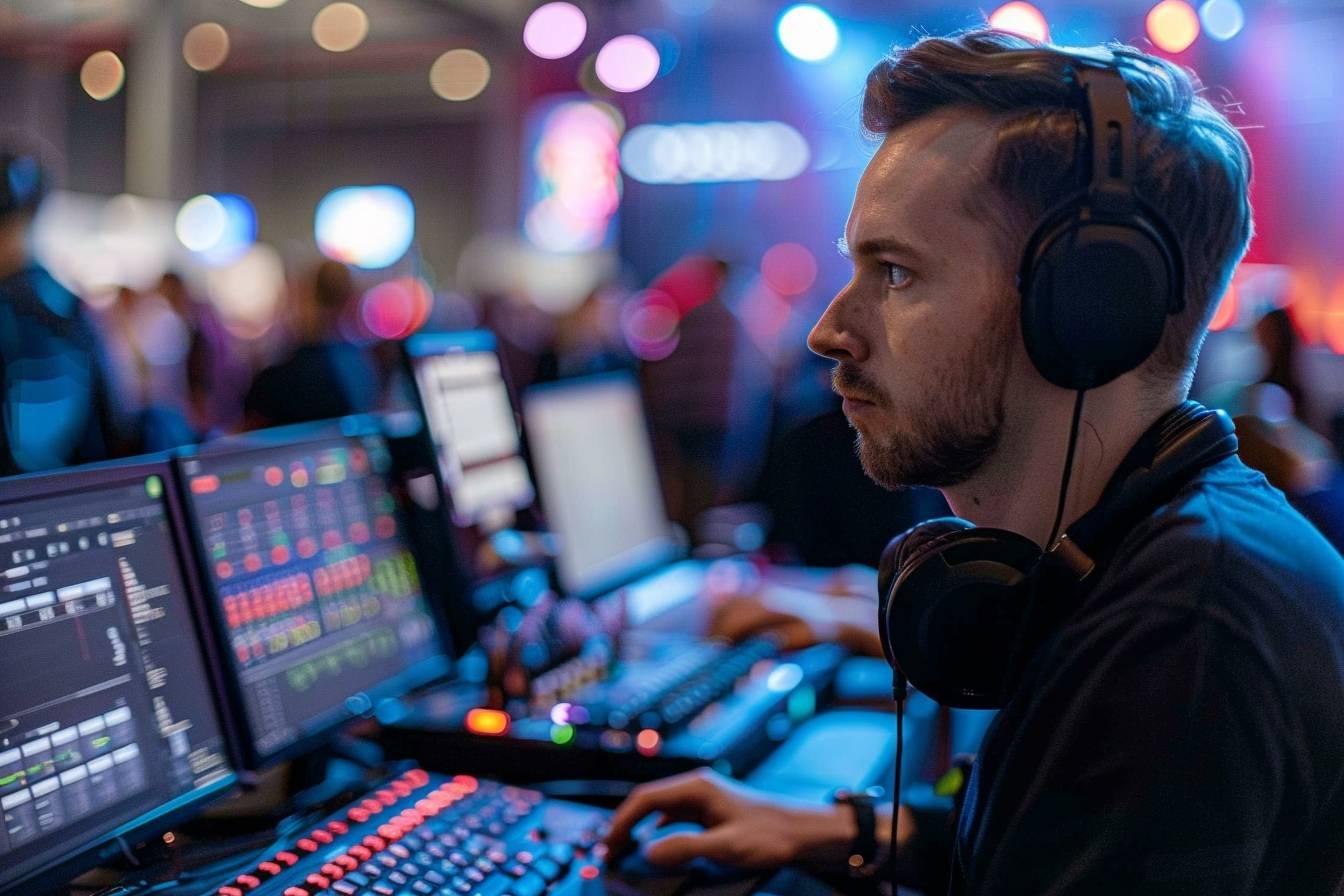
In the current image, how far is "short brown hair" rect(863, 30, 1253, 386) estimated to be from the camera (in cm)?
93

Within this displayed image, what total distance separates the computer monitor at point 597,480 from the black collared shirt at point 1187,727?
1105 mm

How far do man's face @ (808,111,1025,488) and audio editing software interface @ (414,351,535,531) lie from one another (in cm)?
81

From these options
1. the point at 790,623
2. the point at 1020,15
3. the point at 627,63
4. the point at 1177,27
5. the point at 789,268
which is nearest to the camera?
the point at 790,623

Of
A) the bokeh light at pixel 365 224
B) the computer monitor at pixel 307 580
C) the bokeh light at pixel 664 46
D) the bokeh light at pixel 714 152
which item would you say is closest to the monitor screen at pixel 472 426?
the computer monitor at pixel 307 580

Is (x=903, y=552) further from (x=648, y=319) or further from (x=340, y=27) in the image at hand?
(x=340, y=27)

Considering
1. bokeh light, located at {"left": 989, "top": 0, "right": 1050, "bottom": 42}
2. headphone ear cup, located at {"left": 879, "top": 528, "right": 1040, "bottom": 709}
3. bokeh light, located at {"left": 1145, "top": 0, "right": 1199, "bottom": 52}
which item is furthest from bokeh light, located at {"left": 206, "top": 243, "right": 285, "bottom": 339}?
headphone ear cup, located at {"left": 879, "top": 528, "right": 1040, "bottom": 709}

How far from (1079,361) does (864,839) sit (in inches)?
24.9

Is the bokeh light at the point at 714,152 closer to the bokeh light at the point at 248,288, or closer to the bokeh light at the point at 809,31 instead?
the bokeh light at the point at 809,31

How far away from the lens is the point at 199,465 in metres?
1.21

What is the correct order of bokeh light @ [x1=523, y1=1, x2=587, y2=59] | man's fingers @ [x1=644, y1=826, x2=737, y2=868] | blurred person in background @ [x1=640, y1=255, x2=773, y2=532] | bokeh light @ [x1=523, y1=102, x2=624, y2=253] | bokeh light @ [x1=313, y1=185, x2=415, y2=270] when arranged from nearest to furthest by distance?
man's fingers @ [x1=644, y1=826, x2=737, y2=868], blurred person in background @ [x1=640, y1=255, x2=773, y2=532], bokeh light @ [x1=523, y1=1, x2=587, y2=59], bokeh light @ [x1=523, y1=102, x2=624, y2=253], bokeh light @ [x1=313, y1=185, x2=415, y2=270]

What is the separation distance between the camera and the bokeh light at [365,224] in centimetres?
993

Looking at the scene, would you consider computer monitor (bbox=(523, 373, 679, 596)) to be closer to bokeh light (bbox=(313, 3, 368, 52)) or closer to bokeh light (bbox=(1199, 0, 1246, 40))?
bokeh light (bbox=(1199, 0, 1246, 40))

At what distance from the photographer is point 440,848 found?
3.59 feet

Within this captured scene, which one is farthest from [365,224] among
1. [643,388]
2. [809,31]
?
[643,388]
